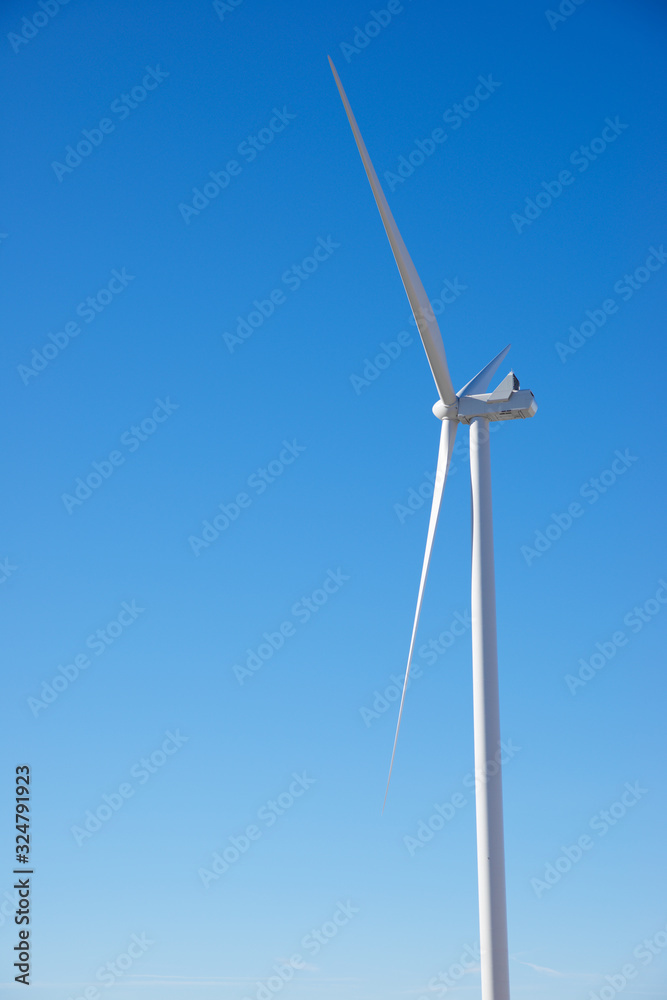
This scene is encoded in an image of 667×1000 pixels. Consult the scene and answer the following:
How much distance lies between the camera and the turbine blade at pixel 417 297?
74.8 feet

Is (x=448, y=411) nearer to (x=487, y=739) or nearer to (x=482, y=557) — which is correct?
(x=482, y=557)

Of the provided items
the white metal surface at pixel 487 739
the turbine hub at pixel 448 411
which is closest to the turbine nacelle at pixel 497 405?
the turbine hub at pixel 448 411

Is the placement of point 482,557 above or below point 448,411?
below

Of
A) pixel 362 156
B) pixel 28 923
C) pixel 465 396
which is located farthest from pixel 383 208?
pixel 28 923

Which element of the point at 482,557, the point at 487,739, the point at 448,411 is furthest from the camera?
the point at 448,411

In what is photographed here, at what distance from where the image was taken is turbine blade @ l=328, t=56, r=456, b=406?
2280 centimetres

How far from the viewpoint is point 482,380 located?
26781 millimetres

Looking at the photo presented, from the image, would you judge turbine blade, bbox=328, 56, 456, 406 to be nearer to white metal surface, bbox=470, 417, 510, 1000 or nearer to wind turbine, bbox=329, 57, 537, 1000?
wind turbine, bbox=329, 57, 537, 1000

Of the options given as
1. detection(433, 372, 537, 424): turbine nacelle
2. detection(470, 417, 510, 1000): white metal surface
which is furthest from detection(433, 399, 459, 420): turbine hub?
detection(470, 417, 510, 1000): white metal surface

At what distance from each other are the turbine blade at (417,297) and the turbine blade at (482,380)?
439 mm

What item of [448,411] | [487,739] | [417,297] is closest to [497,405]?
[448,411]

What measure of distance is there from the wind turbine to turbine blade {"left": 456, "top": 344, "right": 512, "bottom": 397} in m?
0.02

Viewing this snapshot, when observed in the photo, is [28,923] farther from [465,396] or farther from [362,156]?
[362,156]

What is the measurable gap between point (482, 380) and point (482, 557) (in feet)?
15.3
